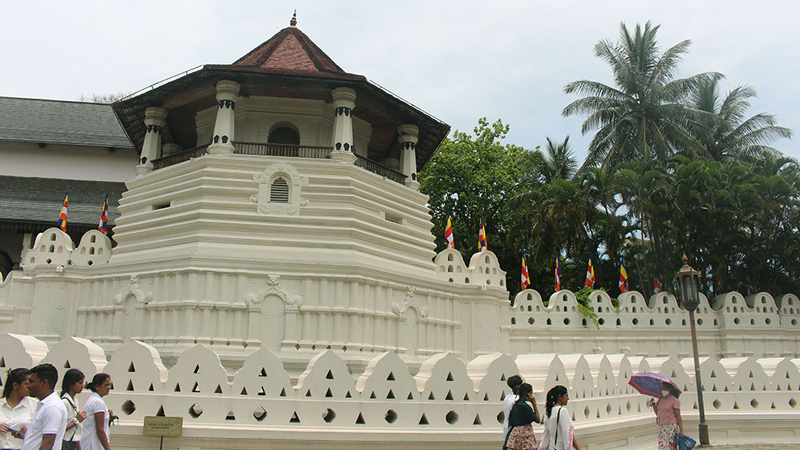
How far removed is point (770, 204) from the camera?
830 inches

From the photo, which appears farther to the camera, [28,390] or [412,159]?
[412,159]

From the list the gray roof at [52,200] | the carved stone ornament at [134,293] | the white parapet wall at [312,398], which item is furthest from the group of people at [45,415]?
the gray roof at [52,200]

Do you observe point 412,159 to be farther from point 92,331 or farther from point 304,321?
point 92,331

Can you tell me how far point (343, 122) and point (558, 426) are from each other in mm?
12703

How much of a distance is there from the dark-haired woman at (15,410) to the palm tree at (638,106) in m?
26.9

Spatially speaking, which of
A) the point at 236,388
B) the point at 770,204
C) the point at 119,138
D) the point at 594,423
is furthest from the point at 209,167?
the point at 770,204

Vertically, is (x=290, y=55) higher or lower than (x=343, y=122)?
higher

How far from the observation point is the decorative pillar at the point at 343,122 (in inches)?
714

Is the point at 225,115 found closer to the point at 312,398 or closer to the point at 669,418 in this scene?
the point at 312,398

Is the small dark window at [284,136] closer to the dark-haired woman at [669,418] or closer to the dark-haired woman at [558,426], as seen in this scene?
the dark-haired woman at [669,418]

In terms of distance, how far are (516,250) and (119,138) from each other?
20085 millimetres

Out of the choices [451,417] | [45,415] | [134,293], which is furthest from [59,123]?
[45,415]

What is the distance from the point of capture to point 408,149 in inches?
827

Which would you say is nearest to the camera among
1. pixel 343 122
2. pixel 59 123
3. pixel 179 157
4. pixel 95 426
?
pixel 95 426
